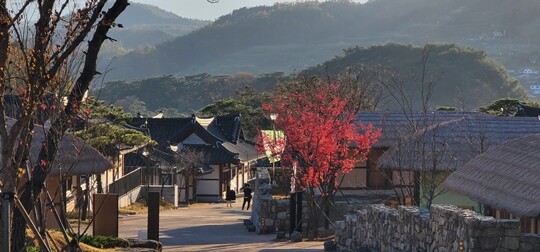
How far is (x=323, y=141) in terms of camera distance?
97.1 feet

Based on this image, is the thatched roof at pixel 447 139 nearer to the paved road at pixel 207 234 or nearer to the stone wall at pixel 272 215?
the paved road at pixel 207 234

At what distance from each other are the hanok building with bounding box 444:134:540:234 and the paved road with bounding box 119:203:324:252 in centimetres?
447

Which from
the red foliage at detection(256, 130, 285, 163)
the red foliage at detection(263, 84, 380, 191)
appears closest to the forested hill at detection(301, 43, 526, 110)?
the red foliage at detection(256, 130, 285, 163)

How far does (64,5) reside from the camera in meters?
12.2

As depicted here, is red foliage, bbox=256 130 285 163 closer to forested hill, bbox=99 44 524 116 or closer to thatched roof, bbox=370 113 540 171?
thatched roof, bbox=370 113 540 171

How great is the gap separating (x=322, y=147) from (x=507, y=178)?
10874 millimetres

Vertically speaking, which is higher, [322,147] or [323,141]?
[323,141]

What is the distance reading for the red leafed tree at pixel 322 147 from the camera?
29531 millimetres

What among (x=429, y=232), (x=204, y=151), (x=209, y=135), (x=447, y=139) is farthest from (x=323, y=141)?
(x=209, y=135)

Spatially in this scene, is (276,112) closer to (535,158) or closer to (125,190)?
(125,190)

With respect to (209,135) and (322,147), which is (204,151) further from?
(322,147)

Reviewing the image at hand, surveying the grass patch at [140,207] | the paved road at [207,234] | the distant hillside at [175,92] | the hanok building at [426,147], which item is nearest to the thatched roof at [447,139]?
the hanok building at [426,147]

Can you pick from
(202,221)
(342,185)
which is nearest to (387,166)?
(342,185)

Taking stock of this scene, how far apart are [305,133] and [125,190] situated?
12.6 meters
